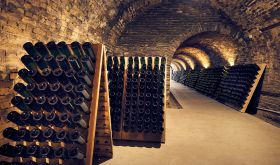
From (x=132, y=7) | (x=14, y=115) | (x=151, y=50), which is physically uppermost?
(x=132, y=7)

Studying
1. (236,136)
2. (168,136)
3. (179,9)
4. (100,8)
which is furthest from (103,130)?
(179,9)

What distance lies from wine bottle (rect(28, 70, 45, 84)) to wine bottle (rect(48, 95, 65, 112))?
0.26m

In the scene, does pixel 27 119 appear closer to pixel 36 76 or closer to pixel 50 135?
pixel 50 135

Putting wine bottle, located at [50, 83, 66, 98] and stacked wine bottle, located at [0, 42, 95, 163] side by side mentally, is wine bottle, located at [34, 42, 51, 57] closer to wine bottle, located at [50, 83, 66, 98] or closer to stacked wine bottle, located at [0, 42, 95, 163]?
stacked wine bottle, located at [0, 42, 95, 163]

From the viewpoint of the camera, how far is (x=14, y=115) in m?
2.10

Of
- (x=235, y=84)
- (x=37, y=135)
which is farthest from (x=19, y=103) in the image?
(x=235, y=84)

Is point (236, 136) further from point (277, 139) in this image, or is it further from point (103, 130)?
point (103, 130)

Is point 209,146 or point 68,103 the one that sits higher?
point 68,103

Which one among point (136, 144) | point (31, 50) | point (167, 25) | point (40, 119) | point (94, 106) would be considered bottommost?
point (136, 144)

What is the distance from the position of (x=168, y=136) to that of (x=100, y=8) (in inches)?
169

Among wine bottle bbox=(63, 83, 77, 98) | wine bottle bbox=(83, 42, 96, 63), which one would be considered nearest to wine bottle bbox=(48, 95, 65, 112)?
wine bottle bbox=(63, 83, 77, 98)

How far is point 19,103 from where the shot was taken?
2.13m

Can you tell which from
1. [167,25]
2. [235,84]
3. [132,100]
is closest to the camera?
[132,100]

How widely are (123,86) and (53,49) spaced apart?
1.59 metres
